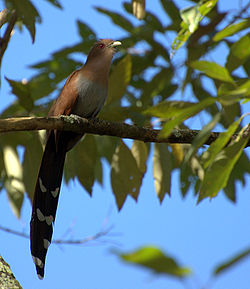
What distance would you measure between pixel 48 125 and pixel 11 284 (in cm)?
81

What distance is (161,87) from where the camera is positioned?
2979mm

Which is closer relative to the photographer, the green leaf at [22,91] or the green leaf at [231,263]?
the green leaf at [231,263]

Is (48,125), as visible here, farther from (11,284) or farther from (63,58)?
(63,58)

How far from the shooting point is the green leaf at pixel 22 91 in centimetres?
243

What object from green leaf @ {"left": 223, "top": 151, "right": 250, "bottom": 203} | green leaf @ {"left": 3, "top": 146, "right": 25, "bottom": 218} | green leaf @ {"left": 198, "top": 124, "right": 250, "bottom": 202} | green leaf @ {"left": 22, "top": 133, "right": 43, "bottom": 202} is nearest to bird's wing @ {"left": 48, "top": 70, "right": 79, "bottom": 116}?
green leaf @ {"left": 22, "top": 133, "right": 43, "bottom": 202}

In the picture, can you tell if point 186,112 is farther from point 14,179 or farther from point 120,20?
point 120,20

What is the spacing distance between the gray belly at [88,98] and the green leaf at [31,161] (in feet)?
1.67

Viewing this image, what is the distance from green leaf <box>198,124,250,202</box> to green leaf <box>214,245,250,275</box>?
644 mm

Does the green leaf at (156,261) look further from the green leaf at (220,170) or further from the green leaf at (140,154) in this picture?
the green leaf at (140,154)

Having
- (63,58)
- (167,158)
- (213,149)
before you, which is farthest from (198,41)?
(213,149)

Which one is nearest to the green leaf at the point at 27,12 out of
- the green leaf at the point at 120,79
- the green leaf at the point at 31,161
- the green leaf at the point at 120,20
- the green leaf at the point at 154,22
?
the green leaf at the point at 120,79

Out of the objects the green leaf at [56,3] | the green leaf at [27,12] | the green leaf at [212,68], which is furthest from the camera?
the green leaf at [56,3]

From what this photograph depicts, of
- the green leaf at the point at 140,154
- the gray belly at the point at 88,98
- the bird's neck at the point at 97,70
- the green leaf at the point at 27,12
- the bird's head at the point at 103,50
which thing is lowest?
the green leaf at the point at 140,154

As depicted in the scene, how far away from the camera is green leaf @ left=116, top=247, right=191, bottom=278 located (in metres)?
0.65
